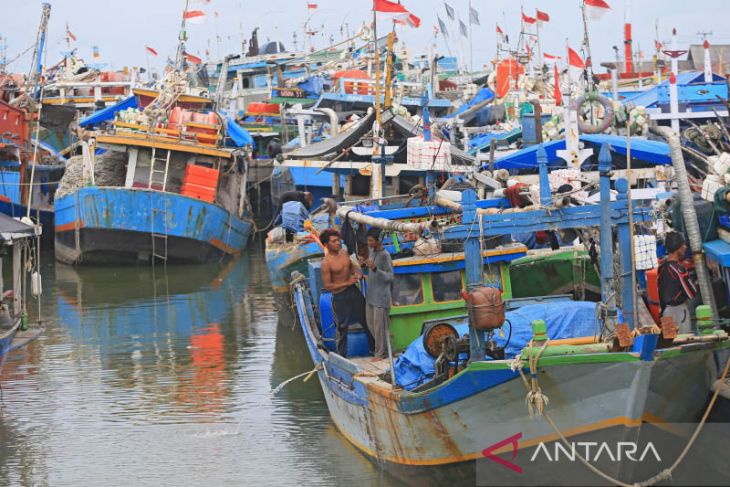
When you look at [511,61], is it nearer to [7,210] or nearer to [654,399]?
[7,210]

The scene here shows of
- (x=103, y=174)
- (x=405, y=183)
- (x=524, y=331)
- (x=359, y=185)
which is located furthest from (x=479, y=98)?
(x=524, y=331)

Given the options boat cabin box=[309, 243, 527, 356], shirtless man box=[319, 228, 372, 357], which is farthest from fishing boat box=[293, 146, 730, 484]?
shirtless man box=[319, 228, 372, 357]

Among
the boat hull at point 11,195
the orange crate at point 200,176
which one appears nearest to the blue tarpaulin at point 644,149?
the orange crate at point 200,176

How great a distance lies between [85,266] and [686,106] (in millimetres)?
15480

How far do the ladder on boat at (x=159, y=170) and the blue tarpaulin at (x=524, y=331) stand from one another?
19.0 metres

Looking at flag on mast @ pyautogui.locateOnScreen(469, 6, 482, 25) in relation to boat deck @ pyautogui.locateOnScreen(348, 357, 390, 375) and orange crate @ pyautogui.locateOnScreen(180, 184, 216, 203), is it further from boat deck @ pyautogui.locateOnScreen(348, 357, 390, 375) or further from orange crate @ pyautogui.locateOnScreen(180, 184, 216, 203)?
boat deck @ pyautogui.locateOnScreen(348, 357, 390, 375)

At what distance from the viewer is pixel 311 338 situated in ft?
45.6

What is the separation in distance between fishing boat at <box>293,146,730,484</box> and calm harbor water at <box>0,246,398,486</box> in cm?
109

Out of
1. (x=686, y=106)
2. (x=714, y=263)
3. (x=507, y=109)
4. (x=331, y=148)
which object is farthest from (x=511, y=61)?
(x=714, y=263)

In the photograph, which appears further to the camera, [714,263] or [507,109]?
[507,109]

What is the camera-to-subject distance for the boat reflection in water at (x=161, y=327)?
1556 centimetres

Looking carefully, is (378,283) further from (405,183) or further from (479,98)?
(479,98)

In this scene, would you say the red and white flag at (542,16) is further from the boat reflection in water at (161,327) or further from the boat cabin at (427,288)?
the boat cabin at (427,288)

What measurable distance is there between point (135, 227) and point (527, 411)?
20328 mm
